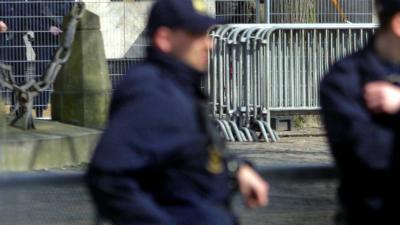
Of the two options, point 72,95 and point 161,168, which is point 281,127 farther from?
point 161,168

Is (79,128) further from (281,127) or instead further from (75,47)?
(281,127)

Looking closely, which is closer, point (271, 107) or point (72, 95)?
point (72, 95)

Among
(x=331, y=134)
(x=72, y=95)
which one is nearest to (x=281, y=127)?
(x=72, y=95)

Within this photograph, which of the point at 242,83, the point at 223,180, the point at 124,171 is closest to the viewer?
the point at 124,171

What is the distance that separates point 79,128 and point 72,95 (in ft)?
4.22

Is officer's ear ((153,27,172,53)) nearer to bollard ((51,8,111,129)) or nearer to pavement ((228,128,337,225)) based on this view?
pavement ((228,128,337,225))

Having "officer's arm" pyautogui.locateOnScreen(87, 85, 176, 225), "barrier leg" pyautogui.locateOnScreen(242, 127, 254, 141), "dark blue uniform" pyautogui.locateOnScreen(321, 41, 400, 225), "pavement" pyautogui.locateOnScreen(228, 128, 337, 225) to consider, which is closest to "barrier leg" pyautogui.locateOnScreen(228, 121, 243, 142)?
"barrier leg" pyautogui.locateOnScreen(242, 127, 254, 141)

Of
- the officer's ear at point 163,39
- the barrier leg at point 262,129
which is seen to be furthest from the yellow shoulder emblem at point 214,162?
the barrier leg at point 262,129

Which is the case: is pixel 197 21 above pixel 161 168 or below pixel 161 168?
above

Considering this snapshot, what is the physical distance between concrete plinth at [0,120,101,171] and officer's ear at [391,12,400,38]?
7.95 metres

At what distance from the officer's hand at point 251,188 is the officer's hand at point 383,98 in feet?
1.52

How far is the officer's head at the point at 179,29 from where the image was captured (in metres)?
3.29

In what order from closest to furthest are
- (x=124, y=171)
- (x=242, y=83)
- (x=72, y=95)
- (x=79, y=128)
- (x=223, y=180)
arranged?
1. (x=124, y=171)
2. (x=223, y=180)
3. (x=79, y=128)
4. (x=72, y=95)
5. (x=242, y=83)

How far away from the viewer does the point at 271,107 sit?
16000mm
